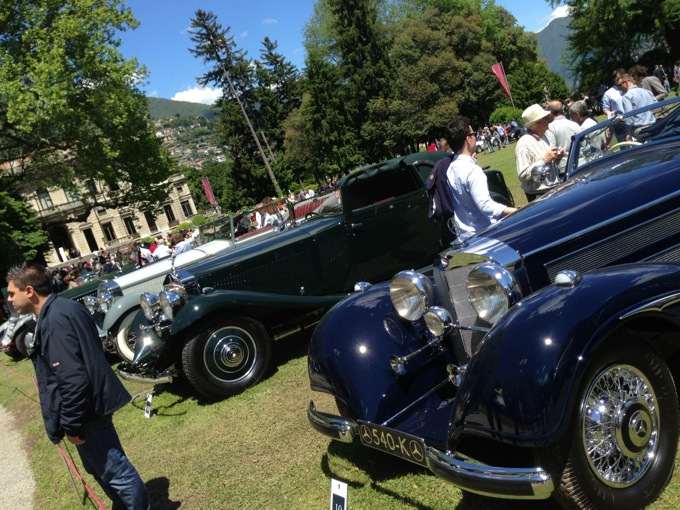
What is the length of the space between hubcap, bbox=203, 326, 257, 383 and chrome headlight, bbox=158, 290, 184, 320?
2.45 ft

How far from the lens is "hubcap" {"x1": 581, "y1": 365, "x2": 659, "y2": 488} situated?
2.60 metres

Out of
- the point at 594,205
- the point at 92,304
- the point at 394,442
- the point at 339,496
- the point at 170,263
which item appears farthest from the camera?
the point at 170,263

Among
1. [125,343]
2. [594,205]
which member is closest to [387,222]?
[594,205]

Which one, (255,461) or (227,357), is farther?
(227,357)

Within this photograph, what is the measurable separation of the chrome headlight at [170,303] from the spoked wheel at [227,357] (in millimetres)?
706

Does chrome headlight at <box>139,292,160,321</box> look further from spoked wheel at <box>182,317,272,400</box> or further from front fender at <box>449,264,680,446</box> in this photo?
front fender at <box>449,264,680,446</box>

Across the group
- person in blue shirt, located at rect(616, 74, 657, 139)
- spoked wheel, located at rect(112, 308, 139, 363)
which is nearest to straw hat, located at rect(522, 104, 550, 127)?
person in blue shirt, located at rect(616, 74, 657, 139)

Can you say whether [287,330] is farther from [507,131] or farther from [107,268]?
[507,131]

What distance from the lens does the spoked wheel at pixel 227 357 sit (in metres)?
A: 6.03

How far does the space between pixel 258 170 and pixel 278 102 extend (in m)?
8.07

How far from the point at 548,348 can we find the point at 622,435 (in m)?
0.58

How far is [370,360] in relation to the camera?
3.72m

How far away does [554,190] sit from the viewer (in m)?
4.05

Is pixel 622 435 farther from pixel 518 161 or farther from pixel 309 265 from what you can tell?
pixel 309 265
